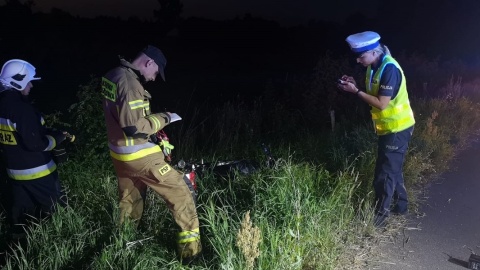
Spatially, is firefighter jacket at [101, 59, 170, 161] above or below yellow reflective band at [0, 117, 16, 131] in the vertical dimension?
above

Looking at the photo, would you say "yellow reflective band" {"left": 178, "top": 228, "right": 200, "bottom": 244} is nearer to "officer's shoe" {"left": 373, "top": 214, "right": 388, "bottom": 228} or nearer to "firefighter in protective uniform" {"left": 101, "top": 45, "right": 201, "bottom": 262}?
"firefighter in protective uniform" {"left": 101, "top": 45, "right": 201, "bottom": 262}

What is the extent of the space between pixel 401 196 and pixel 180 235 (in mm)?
2495

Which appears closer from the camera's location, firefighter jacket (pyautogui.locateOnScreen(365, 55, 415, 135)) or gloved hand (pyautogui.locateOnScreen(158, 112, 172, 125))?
gloved hand (pyautogui.locateOnScreen(158, 112, 172, 125))

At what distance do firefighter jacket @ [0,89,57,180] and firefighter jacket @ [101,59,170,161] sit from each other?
798 mm

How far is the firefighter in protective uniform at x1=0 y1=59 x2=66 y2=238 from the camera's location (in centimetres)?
400

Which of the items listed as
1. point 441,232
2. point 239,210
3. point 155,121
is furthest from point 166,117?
point 441,232

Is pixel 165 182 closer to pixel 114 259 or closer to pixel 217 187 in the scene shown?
pixel 114 259

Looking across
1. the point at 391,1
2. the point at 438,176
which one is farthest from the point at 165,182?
the point at 391,1

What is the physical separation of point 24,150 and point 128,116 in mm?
1336

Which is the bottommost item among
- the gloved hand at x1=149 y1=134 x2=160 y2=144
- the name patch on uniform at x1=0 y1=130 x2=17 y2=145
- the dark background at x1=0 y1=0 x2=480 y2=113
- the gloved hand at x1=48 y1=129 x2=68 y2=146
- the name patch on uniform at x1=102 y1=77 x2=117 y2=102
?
the dark background at x1=0 y1=0 x2=480 y2=113

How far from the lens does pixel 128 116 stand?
11.5ft

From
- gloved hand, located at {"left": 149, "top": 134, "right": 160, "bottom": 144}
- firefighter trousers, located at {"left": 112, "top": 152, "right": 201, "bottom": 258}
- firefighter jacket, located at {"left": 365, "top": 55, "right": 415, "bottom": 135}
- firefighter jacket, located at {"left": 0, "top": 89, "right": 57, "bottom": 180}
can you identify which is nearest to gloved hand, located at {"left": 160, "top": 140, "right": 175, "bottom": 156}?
gloved hand, located at {"left": 149, "top": 134, "right": 160, "bottom": 144}

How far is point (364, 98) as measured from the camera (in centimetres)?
450

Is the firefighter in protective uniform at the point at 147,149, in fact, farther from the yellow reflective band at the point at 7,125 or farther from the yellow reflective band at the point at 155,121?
the yellow reflective band at the point at 7,125
